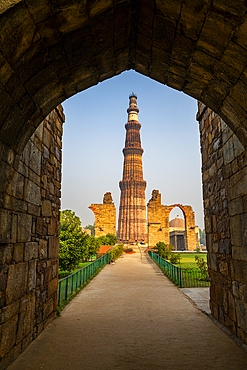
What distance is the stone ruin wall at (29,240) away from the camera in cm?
289

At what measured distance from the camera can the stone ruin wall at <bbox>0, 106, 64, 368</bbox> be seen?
2.89m

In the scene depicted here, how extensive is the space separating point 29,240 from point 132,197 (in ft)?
140

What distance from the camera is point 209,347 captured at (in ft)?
11.6

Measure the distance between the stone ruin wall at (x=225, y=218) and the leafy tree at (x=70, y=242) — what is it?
250 inches

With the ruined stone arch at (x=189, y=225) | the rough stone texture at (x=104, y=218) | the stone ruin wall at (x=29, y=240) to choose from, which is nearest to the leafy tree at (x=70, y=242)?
the stone ruin wall at (x=29, y=240)

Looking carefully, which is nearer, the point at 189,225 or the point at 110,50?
the point at 110,50

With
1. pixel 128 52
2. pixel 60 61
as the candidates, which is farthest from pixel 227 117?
pixel 60 61

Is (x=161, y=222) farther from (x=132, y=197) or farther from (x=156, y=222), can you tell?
(x=132, y=197)

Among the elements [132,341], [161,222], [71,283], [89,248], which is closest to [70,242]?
[71,283]

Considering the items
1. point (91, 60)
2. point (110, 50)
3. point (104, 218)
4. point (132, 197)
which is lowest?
point (104, 218)

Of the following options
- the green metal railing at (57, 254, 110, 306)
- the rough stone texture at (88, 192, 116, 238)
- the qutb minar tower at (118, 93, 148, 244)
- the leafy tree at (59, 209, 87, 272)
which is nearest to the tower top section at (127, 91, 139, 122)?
the qutb minar tower at (118, 93, 148, 244)

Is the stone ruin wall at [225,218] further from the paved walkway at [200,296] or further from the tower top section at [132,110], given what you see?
the tower top section at [132,110]

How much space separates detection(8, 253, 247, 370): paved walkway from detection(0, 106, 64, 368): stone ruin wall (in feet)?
1.10

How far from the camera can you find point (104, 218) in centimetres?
3384
